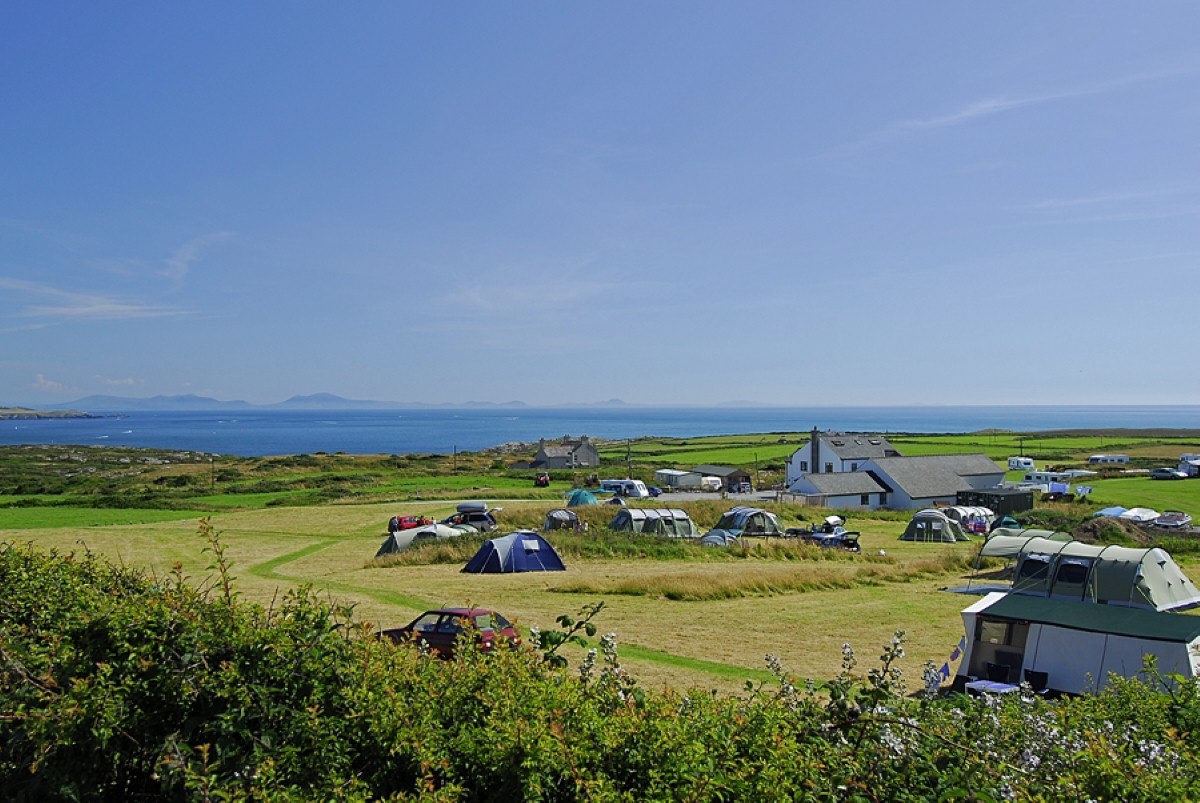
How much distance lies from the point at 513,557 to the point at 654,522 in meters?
9.90

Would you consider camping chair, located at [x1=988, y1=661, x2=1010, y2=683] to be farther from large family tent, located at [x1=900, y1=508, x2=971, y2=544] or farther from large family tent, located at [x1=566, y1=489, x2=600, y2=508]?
large family tent, located at [x1=566, y1=489, x2=600, y2=508]

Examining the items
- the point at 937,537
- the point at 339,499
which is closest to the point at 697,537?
the point at 937,537

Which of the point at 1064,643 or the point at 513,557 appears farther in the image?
the point at 513,557

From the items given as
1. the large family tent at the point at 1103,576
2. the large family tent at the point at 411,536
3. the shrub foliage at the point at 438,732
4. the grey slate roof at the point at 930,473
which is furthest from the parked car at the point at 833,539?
the shrub foliage at the point at 438,732

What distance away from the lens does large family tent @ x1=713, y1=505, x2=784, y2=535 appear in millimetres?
37281

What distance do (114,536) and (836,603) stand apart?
30644mm

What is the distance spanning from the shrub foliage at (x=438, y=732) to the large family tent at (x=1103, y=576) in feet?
59.5

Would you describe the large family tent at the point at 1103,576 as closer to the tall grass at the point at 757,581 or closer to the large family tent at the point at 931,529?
the tall grass at the point at 757,581

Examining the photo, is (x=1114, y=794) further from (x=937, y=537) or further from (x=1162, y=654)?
(x=937, y=537)

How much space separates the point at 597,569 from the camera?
1051 inches

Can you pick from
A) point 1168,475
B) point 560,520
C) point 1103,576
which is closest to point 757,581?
point 1103,576

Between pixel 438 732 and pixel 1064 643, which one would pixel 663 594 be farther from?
pixel 438 732

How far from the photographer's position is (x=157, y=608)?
157 inches

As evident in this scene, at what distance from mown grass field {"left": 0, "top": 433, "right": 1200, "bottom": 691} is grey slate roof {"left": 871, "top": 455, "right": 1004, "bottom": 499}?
8.42 meters
